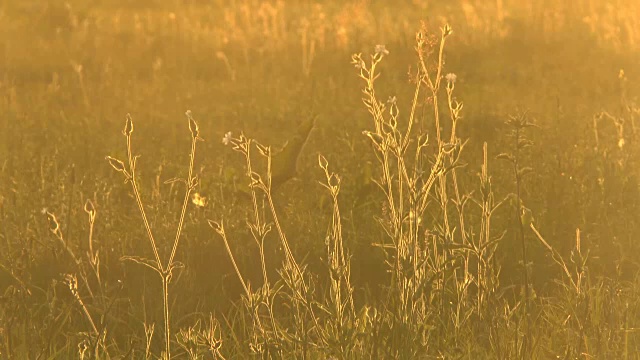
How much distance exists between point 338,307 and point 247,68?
16.3 feet

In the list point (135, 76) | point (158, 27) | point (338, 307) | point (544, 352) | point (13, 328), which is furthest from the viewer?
point (158, 27)

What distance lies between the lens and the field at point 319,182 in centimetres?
265

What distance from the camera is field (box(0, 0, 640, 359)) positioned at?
2650mm

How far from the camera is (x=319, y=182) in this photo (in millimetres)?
2678

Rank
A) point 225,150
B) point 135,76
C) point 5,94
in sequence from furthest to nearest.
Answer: point 135,76 → point 5,94 → point 225,150

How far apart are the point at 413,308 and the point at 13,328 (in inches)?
50.0

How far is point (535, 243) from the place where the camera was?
4.00 metres

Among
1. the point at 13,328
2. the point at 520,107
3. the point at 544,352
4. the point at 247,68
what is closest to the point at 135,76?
the point at 247,68

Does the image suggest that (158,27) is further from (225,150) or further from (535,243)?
(535,243)

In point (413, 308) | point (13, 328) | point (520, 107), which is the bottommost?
point (520, 107)

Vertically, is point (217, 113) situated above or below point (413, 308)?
below

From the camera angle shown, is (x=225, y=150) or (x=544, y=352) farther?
(x=225, y=150)

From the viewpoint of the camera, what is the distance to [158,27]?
871 cm

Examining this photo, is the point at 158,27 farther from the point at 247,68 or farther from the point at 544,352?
the point at 544,352
